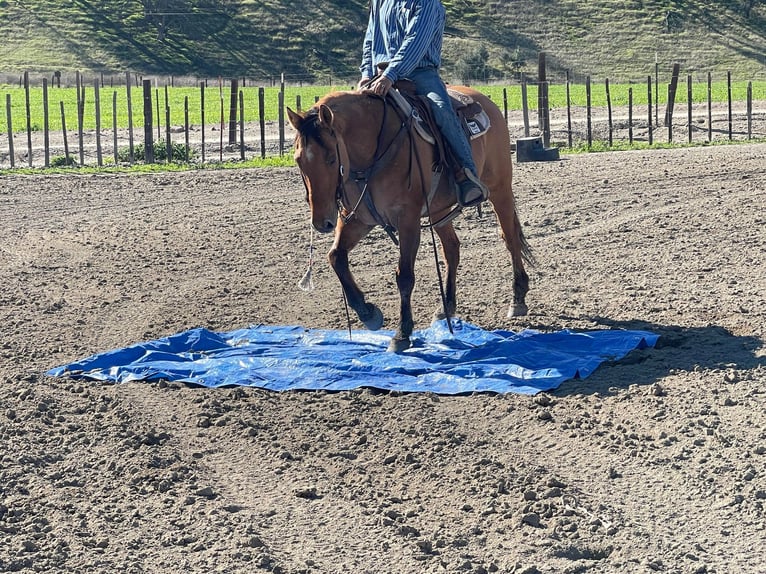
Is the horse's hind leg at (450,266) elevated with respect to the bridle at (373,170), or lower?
lower

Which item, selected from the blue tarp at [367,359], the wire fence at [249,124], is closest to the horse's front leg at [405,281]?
the blue tarp at [367,359]

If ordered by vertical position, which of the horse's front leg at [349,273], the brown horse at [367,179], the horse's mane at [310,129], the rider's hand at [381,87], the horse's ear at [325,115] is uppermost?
the rider's hand at [381,87]

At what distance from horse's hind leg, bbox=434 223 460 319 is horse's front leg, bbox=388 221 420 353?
0.84 m

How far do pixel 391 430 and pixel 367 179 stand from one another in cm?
217

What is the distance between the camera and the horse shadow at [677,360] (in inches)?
291

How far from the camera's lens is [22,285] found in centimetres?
1066

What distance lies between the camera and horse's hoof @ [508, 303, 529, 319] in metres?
9.45

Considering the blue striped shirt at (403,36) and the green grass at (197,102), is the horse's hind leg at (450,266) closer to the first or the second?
the blue striped shirt at (403,36)

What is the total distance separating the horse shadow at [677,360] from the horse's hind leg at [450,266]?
1.73m

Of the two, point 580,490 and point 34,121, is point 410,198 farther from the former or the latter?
point 34,121

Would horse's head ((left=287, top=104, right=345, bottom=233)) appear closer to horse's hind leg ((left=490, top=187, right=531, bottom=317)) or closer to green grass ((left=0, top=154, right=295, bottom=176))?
horse's hind leg ((left=490, top=187, right=531, bottom=317))

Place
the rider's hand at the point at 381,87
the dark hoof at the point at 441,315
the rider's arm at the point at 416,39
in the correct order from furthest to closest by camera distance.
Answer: the dark hoof at the point at 441,315 < the rider's arm at the point at 416,39 < the rider's hand at the point at 381,87

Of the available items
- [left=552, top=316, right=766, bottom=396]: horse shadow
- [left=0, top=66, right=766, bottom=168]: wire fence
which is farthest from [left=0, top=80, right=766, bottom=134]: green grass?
[left=552, top=316, right=766, bottom=396]: horse shadow

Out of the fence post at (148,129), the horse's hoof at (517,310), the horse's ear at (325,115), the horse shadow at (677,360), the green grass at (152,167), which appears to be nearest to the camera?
the horse shadow at (677,360)
